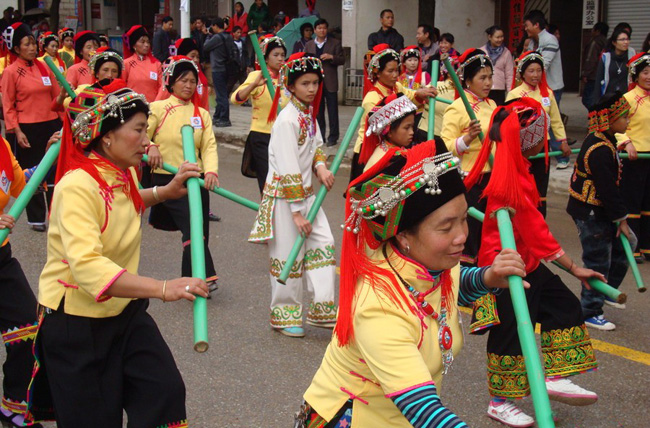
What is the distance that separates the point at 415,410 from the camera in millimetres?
2211

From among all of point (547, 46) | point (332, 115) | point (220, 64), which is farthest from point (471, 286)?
point (220, 64)

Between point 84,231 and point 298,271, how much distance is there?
2695 millimetres

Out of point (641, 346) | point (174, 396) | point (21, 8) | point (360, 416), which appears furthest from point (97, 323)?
point (21, 8)

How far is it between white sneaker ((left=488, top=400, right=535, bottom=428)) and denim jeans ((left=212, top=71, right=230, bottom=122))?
1165 centimetres

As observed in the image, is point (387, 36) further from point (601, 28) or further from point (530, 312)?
point (530, 312)

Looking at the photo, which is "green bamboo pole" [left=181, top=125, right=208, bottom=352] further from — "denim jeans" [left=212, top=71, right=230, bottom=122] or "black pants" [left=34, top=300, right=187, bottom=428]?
"denim jeans" [left=212, top=71, right=230, bottom=122]

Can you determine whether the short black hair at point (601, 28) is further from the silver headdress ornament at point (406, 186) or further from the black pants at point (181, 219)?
the silver headdress ornament at point (406, 186)

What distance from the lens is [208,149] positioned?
625 cm

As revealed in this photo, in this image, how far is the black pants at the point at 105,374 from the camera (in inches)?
127

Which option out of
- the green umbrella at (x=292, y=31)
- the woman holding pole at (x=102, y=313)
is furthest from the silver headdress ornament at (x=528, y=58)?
the green umbrella at (x=292, y=31)

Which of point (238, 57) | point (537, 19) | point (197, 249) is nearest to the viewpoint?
point (197, 249)

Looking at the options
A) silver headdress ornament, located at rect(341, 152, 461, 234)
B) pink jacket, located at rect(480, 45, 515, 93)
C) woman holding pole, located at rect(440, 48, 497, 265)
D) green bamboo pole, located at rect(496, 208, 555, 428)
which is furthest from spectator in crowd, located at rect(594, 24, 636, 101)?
silver headdress ornament, located at rect(341, 152, 461, 234)

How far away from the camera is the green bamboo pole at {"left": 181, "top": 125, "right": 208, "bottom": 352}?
262cm

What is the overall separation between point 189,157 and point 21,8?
27.2 m
